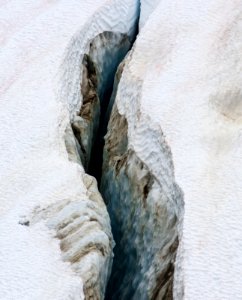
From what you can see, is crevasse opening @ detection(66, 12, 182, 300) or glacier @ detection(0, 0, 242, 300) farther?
crevasse opening @ detection(66, 12, 182, 300)

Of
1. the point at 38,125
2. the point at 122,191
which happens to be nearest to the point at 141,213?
the point at 122,191

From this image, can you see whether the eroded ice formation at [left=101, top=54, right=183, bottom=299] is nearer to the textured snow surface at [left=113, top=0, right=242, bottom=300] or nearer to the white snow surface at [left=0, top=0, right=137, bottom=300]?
the textured snow surface at [left=113, top=0, right=242, bottom=300]

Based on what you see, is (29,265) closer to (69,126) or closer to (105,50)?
(69,126)

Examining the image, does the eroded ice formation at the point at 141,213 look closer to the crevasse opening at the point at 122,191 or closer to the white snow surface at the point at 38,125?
the crevasse opening at the point at 122,191

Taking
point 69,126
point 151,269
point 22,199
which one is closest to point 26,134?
point 69,126

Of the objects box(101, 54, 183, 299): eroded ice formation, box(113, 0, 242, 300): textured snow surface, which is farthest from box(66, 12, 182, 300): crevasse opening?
box(113, 0, 242, 300): textured snow surface

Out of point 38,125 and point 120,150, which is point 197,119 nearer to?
point 120,150
